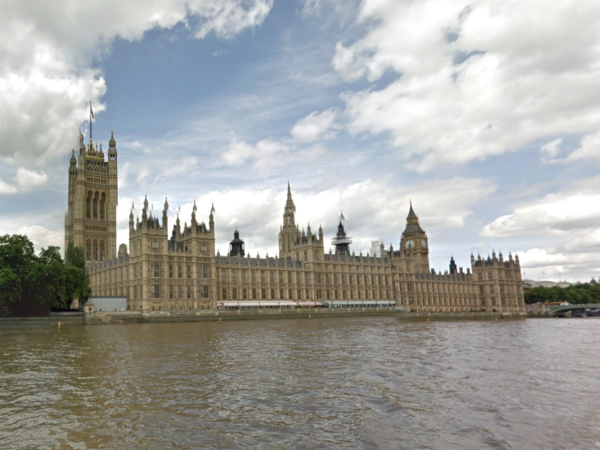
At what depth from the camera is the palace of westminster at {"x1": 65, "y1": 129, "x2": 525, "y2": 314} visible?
10006 cm

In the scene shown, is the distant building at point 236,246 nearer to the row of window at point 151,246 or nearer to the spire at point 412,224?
the row of window at point 151,246

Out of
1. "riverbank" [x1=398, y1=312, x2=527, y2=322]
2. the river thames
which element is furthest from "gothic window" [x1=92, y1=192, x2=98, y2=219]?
the river thames

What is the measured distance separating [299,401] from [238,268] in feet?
317

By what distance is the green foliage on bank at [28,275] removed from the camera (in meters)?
62.3

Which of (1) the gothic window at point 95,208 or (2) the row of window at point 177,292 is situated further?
(1) the gothic window at point 95,208

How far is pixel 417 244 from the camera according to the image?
184125 millimetres

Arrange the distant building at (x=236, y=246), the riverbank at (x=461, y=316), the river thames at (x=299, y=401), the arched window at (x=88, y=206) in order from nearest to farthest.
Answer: the river thames at (x=299, y=401)
the riverbank at (x=461, y=316)
the distant building at (x=236, y=246)
the arched window at (x=88, y=206)

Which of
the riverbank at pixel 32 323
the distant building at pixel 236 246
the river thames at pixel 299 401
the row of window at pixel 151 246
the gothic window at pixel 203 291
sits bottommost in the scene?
the river thames at pixel 299 401

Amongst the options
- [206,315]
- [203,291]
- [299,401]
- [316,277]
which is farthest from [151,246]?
[299,401]

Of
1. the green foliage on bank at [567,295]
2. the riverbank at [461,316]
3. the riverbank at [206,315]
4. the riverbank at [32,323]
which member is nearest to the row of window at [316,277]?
the riverbank at [206,315]

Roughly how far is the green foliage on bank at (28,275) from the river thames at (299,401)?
112 feet

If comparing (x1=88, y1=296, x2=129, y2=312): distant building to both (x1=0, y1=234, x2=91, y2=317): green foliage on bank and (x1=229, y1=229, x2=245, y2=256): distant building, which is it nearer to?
(x1=0, y1=234, x2=91, y2=317): green foliage on bank

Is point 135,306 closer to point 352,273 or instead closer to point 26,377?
point 352,273

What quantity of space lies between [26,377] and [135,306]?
7692 centimetres
